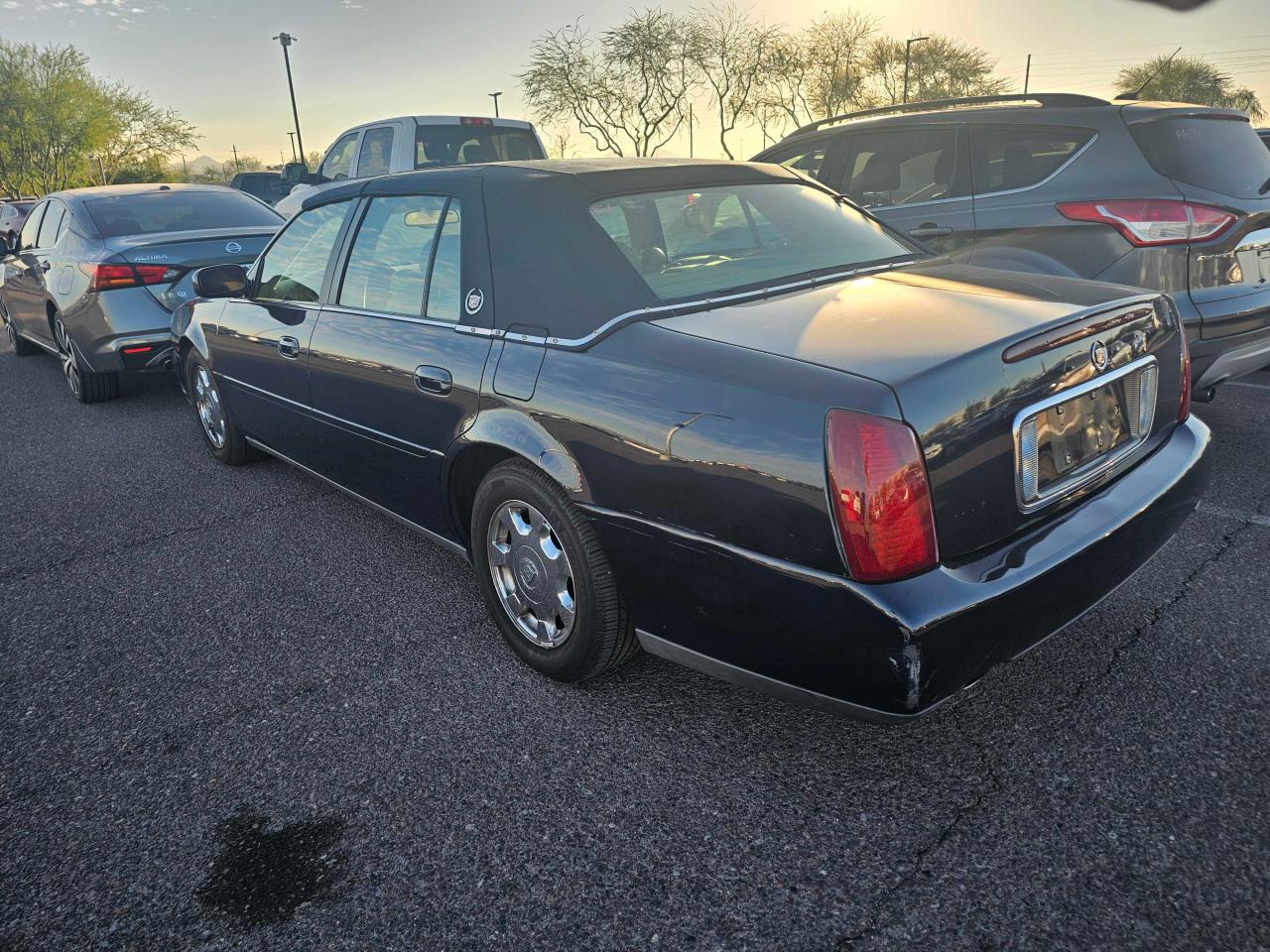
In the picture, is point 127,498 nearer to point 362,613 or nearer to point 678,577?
point 362,613

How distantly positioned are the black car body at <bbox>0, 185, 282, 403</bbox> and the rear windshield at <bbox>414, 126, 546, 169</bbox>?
101 inches

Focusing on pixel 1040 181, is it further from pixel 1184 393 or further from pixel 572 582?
pixel 572 582

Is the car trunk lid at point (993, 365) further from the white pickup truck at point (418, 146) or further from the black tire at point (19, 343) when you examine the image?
the black tire at point (19, 343)

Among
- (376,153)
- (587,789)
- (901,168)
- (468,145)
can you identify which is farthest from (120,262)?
(587,789)

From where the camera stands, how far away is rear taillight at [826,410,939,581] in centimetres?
187

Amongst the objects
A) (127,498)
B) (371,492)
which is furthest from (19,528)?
(371,492)

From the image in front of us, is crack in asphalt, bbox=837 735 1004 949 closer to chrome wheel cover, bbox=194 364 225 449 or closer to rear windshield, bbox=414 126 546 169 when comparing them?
chrome wheel cover, bbox=194 364 225 449

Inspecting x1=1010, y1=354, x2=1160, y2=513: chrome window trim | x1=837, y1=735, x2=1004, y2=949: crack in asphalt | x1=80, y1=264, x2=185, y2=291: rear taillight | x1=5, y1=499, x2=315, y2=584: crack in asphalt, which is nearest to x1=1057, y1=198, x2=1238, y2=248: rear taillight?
x1=1010, y1=354, x2=1160, y2=513: chrome window trim

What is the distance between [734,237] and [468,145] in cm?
→ 808

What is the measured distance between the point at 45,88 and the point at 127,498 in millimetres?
50356

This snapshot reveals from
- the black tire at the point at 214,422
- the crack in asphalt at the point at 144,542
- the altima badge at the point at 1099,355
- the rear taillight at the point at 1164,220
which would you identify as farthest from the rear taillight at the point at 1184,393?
the black tire at the point at 214,422

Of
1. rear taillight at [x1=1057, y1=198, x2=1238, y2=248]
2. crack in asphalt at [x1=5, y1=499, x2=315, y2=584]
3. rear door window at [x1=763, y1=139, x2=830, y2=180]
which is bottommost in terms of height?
crack in asphalt at [x1=5, y1=499, x2=315, y2=584]

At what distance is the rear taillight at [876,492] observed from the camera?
6.13 feet

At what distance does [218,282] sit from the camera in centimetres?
445
